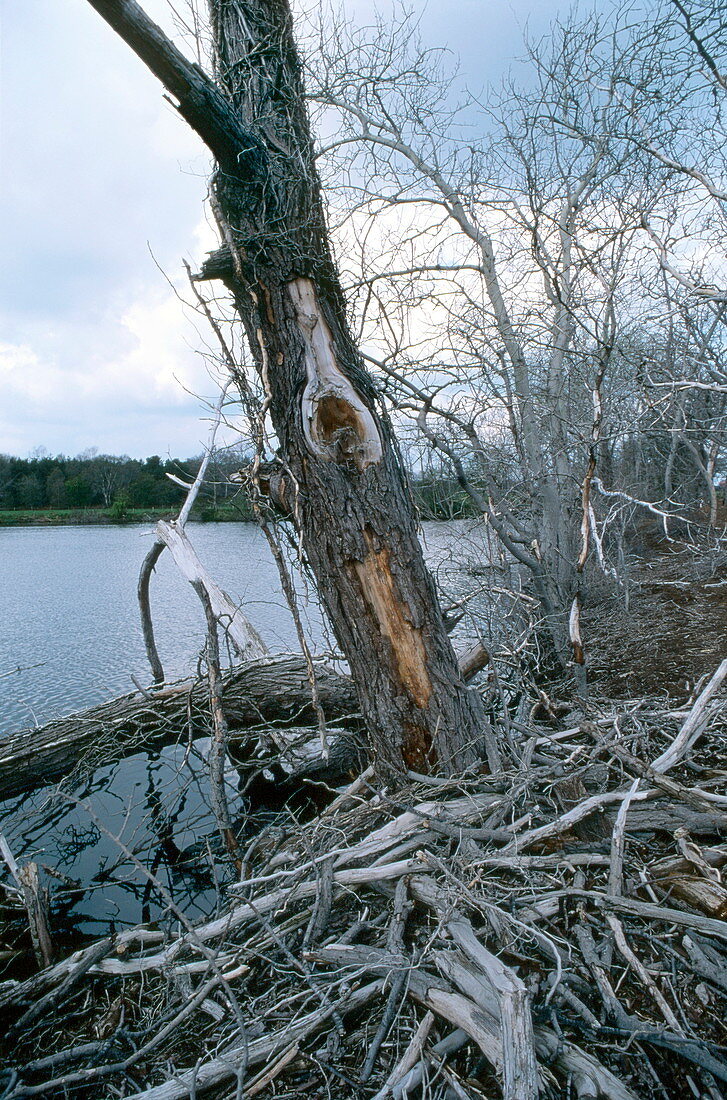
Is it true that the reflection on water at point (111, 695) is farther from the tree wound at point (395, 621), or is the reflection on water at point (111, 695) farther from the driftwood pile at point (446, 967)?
the tree wound at point (395, 621)

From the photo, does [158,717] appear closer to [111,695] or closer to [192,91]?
[111,695]

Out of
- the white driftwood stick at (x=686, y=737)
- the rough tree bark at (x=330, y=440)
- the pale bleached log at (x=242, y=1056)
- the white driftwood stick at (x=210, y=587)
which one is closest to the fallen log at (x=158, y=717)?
the white driftwood stick at (x=210, y=587)

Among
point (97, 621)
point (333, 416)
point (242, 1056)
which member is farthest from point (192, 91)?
point (97, 621)

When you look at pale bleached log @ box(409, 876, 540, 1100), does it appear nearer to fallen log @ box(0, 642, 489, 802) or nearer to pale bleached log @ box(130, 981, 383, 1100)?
pale bleached log @ box(130, 981, 383, 1100)

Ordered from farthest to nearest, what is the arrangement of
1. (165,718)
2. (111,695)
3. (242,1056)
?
(111,695), (165,718), (242,1056)

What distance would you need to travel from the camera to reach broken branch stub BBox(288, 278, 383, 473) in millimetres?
2807

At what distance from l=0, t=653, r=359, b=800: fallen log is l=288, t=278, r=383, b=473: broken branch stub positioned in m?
2.36

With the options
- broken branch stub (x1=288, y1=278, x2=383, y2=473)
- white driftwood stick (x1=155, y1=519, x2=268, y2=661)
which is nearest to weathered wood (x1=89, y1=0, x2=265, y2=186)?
broken branch stub (x1=288, y1=278, x2=383, y2=473)

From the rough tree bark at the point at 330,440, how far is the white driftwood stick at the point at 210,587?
1.69 meters

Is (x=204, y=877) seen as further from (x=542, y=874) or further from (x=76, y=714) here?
(x=542, y=874)

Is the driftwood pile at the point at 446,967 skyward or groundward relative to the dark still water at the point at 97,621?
skyward

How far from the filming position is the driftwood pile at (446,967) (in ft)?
5.49

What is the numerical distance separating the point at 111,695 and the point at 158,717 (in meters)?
2.02

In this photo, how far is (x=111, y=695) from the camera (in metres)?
6.46
